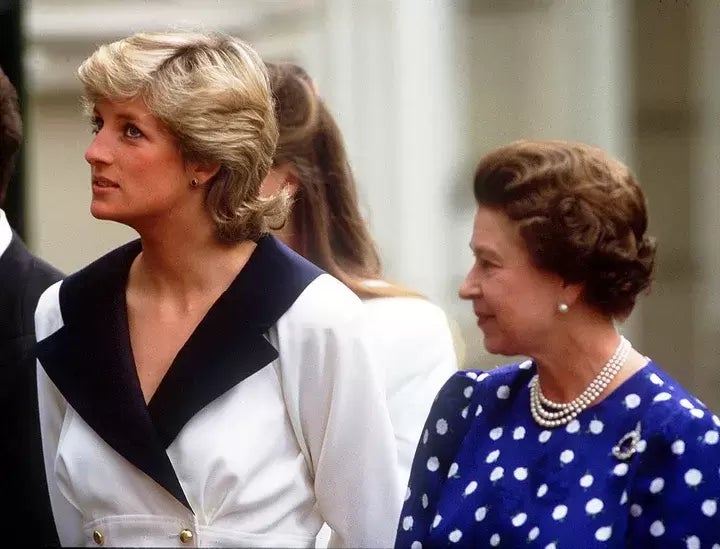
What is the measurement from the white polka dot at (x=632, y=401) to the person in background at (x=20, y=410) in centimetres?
124

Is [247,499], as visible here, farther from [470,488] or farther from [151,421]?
[470,488]

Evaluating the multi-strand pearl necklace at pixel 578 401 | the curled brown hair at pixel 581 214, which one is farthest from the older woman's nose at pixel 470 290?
the multi-strand pearl necklace at pixel 578 401

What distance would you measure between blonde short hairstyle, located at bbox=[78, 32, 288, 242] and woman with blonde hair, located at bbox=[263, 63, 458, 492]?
331 millimetres

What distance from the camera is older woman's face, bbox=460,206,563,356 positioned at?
277 centimetres

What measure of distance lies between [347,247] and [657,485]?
1.28m

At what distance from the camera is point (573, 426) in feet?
8.93

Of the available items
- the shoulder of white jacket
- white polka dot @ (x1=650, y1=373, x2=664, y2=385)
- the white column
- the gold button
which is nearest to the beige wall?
the shoulder of white jacket

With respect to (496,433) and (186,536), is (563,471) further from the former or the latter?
(186,536)

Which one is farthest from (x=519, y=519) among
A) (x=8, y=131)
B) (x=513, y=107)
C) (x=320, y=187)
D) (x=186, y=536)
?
(x=513, y=107)

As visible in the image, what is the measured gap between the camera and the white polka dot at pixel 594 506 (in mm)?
2611

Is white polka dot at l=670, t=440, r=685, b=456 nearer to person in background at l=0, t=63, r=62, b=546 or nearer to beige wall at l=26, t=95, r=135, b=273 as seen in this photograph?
person in background at l=0, t=63, r=62, b=546

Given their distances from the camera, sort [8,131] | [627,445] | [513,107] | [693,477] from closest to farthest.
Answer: [693,477] → [627,445] → [8,131] → [513,107]

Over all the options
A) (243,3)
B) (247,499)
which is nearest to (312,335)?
(247,499)

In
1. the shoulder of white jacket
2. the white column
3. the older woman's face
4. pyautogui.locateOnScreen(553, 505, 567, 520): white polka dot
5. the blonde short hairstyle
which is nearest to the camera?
pyautogui.locateOnScreen(553, 505, 567, 520): white polka dot
